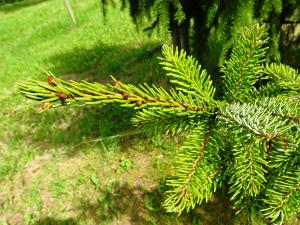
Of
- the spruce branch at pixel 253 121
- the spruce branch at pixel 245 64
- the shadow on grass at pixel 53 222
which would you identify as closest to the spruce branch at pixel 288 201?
the spruce branch at pixel 253 121

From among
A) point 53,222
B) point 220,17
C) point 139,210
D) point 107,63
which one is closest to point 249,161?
point 220,17

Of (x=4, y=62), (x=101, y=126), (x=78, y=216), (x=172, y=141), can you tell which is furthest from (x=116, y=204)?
(x=4, y=62)

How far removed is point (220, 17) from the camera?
2.50 metres

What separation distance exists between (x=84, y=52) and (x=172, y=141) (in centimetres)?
495

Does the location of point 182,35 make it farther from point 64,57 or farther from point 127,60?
point 64,57

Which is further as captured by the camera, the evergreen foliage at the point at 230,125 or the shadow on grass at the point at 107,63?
the shadow on grass at the point at 107,63

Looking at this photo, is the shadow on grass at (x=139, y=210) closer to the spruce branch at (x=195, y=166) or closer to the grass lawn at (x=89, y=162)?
the grass lawn at (x=89, y=162)

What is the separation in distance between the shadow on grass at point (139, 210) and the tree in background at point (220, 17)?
5.34ft

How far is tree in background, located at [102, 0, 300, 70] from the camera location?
2287mm

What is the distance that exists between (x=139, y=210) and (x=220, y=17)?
89.4 inches

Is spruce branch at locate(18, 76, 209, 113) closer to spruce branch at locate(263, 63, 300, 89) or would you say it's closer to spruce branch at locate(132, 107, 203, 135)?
spruce branch at locate(132, 107, 203, 135)

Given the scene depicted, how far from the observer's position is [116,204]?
3.49m

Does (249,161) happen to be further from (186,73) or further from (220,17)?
(220,17)

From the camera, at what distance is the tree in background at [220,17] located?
2287mm
